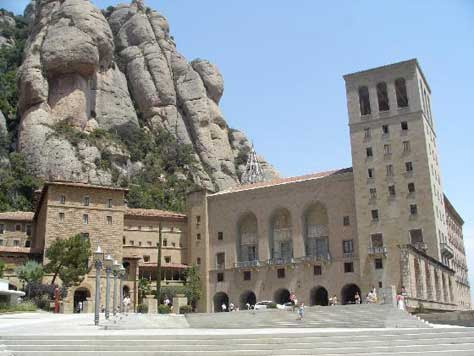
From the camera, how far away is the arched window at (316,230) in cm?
5512

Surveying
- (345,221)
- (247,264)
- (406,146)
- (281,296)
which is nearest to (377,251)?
(345,221)

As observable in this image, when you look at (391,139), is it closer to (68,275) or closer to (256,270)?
(256,270)

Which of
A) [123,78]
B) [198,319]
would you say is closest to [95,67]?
[123,78]

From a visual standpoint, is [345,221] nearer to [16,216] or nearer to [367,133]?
[367,133]

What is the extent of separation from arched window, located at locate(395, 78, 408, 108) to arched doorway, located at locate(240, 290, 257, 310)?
83.8 ft

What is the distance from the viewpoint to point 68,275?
42750 mm

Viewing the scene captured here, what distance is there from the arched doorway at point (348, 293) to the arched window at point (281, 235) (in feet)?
23.3

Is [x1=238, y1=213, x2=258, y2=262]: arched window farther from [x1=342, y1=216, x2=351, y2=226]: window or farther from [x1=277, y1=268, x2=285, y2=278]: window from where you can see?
[x1=342, y1=216, x2=351, y2=226]: window

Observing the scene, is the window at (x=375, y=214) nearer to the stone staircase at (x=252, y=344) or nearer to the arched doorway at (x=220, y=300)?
the arched doorway at (x=220, y=300)

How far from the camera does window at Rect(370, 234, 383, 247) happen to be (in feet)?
166

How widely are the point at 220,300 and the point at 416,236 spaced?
73.5 feet

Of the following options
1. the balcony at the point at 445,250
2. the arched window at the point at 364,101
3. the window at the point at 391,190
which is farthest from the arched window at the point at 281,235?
the balcony at the point at 445,250

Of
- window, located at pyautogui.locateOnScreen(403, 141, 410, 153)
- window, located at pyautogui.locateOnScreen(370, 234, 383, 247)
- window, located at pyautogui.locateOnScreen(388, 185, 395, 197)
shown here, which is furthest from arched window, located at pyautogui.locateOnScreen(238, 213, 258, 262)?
window, located at pyautogui.locateOnScreen(403, 141, 410, 153)

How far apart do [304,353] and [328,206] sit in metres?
42.1
